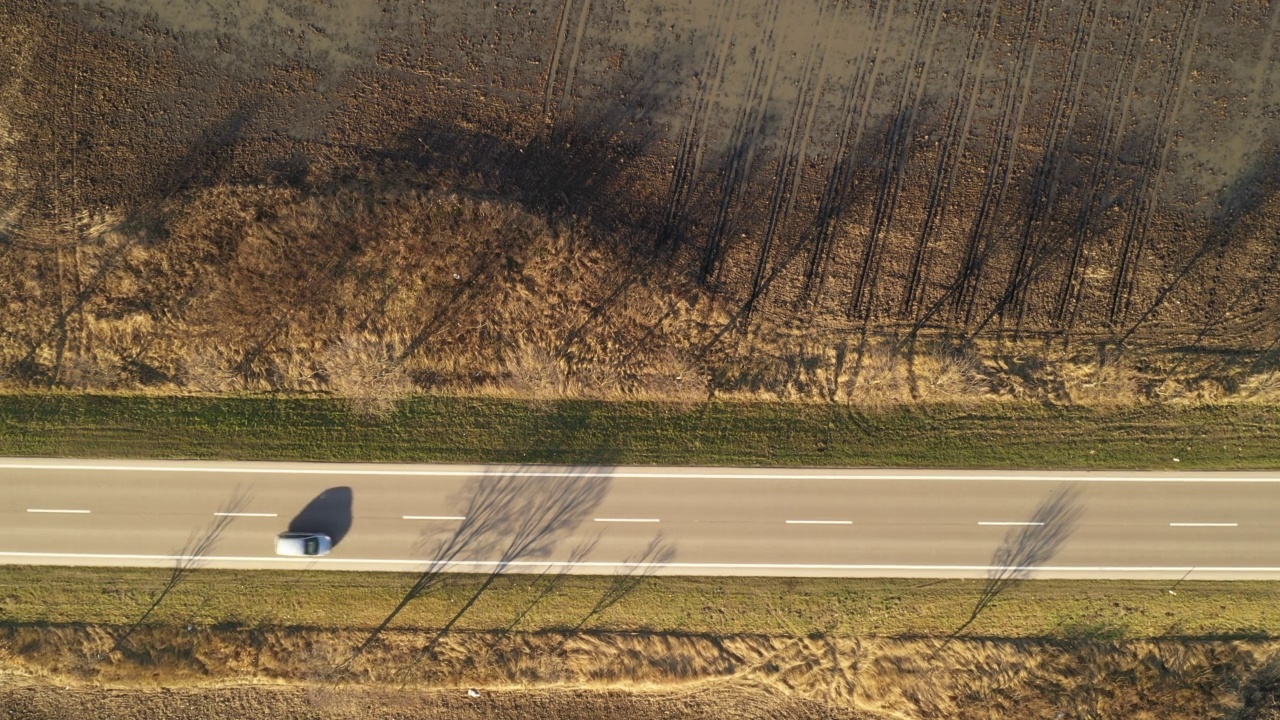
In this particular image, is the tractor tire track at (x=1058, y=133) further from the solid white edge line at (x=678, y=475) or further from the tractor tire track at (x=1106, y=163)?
the solid white edge line at (x=678, y=475)

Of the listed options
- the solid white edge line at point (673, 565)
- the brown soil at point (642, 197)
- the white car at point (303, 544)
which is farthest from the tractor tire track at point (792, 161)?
the white car at point (303, 544)

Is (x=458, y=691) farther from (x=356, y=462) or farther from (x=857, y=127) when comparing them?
(x=857, y=127)

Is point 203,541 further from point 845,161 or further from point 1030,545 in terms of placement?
point 1030,545

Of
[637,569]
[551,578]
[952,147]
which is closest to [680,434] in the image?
[637,569]

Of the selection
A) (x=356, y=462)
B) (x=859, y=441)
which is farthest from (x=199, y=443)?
(x=859, y=441)

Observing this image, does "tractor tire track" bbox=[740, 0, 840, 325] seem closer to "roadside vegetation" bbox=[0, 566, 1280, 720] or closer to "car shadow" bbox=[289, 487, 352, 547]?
"roadside vegetation" bbox=[0, 566, 1280, 720]

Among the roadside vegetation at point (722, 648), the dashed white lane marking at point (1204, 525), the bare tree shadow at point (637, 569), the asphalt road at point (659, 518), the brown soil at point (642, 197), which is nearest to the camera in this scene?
the brown soil at point (642, 197)

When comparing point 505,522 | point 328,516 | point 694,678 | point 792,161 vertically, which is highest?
point 792,161
